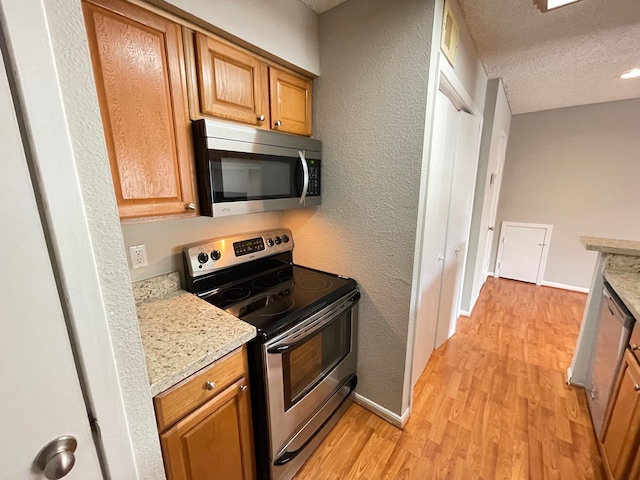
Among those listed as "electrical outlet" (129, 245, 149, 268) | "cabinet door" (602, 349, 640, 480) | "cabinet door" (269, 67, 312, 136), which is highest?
"cabinet door" (269, 67, 312, 136)

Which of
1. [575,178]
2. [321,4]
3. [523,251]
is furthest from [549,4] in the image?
[523,251]

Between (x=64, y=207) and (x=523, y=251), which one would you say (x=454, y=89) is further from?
(x=523, y=251)

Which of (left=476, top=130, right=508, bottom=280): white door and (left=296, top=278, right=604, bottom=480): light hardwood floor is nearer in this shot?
(left=296, top=278, right=604, bottom=480): light hardwood floor

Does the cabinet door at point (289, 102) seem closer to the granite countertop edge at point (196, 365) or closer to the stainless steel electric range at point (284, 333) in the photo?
the stainless steel electric range at point (284, 333)

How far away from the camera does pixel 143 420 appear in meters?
0.74

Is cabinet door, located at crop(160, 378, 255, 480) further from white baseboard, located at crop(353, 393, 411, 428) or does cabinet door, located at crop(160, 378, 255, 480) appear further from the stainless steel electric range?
white baseboard, located at crop(353, 393, 411, 428)

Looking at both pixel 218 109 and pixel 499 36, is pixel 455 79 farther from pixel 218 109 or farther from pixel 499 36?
pixel 218 109

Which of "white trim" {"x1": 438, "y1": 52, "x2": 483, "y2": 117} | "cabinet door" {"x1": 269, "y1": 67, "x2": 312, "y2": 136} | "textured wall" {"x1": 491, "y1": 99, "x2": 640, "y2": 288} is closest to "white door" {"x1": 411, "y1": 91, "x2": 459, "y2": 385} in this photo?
"white trim" {"x1": 438, "y1": 52, "x2": 483, "y2": 117}

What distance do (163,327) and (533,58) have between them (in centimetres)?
298

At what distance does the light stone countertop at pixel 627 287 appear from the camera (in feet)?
3.99

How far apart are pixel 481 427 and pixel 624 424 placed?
2.19ft

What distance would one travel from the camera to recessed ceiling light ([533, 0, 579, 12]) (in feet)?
4.24

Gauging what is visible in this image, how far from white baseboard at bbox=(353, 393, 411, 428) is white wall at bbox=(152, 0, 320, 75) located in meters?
2.04

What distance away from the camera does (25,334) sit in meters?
0.49
